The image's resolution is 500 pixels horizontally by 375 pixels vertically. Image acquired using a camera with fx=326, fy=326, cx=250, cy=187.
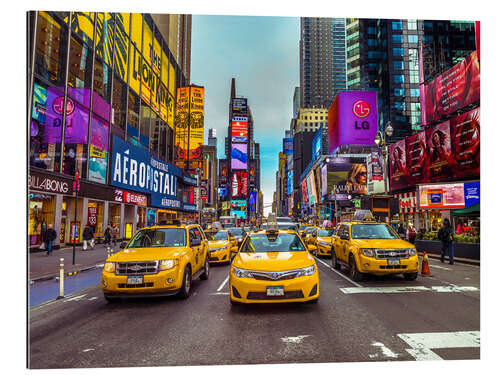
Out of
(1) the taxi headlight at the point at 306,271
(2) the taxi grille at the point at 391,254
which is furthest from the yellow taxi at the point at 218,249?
(1) the taxi headlight at the point at 306,271

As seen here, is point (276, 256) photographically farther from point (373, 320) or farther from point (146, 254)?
point (146, 254)

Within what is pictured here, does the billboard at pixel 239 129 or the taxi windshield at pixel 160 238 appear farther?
the billboard at pixel 239 129

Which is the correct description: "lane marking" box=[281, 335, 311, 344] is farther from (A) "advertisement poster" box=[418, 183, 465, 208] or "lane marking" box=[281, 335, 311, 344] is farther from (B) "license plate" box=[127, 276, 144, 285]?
(A) "advertisement poster" box=[418, 183, 465, 208]

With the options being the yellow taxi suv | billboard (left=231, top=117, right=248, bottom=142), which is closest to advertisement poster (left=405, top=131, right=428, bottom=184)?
the yellow taxi suv

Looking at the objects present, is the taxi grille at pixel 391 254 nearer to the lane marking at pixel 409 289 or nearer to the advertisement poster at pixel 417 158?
the lane marking at pixel 409 289

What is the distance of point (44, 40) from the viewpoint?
19094 millimetres

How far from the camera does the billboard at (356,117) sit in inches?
3113

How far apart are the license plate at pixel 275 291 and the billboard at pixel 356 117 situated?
259ft

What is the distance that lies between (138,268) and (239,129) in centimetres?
14074

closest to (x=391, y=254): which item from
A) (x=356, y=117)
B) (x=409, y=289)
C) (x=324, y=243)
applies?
(x=409, y=289)

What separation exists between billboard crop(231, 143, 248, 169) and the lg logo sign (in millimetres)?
75158

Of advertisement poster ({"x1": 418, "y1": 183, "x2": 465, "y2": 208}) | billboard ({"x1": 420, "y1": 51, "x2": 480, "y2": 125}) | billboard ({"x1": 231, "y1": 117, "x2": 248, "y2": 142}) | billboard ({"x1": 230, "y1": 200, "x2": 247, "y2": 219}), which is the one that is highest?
billboard ({"x1": 231, "y1": 117, "x2": 248, "y2": 142})

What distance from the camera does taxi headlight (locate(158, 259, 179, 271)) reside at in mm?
7091
